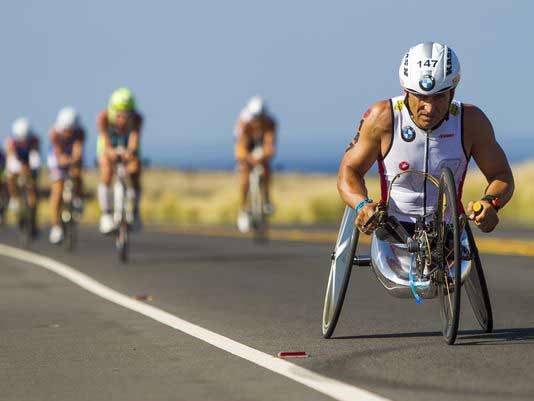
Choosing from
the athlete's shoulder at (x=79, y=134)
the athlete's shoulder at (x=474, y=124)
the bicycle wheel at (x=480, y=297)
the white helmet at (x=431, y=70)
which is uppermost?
the athlete's shoulder at (x=79, y=134)

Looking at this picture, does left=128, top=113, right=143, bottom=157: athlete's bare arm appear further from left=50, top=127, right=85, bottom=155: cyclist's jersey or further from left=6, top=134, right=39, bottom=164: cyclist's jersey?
left=6, top=134, right=39, bottom=164: cyclist's jersey

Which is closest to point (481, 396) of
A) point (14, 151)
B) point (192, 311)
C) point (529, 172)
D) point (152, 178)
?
point (192, 311)

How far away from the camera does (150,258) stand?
67.8 feet

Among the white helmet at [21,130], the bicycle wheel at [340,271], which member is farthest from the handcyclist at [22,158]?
the bicycle wheel at [340,271]

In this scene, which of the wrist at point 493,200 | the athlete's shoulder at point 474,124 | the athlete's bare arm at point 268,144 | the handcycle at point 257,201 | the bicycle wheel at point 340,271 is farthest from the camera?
the athlete's bare arm at point 268,144

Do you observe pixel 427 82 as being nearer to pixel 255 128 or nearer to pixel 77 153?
pixel 77 153

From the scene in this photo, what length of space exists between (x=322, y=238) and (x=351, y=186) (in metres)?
15.3

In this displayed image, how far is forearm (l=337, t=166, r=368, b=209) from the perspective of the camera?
32.6 ft

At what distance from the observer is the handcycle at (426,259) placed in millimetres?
9461

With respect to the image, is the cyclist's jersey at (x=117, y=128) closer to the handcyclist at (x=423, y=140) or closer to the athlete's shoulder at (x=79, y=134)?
the athlete's shoulder at (x=79, y=134)

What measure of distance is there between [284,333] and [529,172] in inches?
1605

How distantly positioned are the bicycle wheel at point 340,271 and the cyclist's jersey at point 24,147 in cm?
1675

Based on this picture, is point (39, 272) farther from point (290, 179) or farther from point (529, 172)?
point (290, 179)

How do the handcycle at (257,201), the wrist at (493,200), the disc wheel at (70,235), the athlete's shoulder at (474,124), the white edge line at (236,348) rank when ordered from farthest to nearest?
the handcycle at (257,201) < the disc wheel at (70,235) < the athlete's shoulder at (474,124) < the wrist at (493,200) < the white edge line at (236,348)
